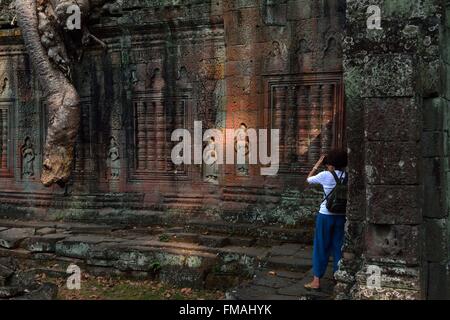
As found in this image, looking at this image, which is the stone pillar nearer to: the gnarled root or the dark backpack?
the dark backpack

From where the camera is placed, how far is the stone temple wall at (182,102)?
26.5 ft

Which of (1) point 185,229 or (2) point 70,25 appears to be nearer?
(1) point 185,229

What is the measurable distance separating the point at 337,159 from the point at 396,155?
0.96 m

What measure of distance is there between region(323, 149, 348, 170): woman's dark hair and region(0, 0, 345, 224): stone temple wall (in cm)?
212

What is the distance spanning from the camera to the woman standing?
18.5ft

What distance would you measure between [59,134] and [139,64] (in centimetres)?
191

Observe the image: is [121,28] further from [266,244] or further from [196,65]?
[266,244]
